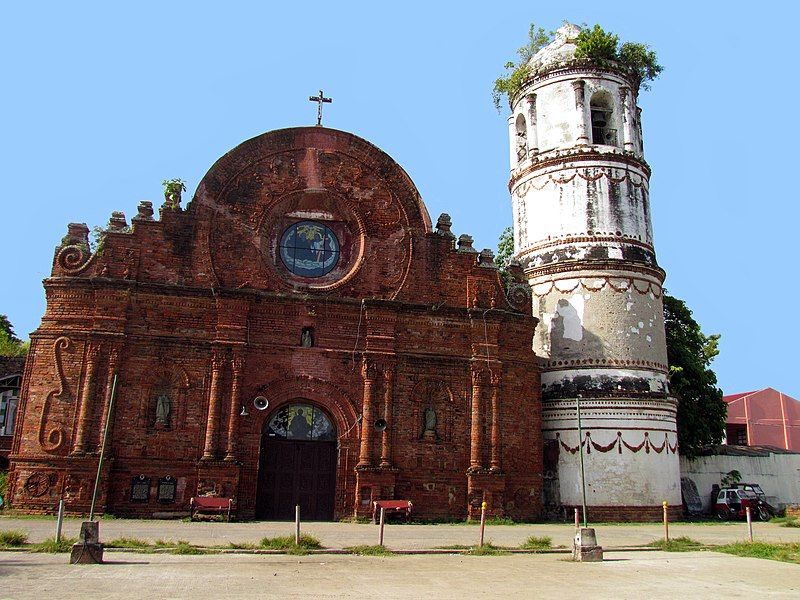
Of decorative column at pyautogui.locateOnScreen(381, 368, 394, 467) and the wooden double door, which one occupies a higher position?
decorative column at pyautogui.locateOnScreen(381, 368, 394, 467)

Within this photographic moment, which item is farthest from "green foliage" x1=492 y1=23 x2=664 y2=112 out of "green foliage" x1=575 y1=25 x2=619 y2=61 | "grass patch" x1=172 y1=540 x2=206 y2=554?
"grass patch" x1=172 y1=540 x2=206 y2=554

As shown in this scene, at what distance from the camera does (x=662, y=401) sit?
2616 centimetres

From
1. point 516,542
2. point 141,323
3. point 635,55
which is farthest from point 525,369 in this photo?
point 635,55

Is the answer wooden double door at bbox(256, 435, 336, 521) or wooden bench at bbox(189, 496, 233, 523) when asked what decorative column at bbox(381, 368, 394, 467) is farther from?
wooden bench at bbox(189, 496, 233, 523)

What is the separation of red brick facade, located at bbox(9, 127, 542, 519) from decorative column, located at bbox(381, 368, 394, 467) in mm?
62

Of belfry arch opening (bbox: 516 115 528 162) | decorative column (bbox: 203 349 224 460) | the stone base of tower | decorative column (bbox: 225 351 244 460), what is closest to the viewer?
decorative column (bbox: 203 349 224 460)

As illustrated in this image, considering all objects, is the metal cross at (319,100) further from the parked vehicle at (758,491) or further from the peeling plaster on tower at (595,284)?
the parked vehicle at (758,491)

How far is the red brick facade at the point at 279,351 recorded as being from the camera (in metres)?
20.8

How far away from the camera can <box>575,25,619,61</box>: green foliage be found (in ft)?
94.7

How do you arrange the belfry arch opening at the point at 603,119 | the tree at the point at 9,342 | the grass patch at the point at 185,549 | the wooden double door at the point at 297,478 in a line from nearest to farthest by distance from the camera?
1. the grass patch at the point at 185,549
2. the wooden double door at the point at 297,478
3. the belfry arch opening at the point at 603,119
4. the tree at the point at 9,342

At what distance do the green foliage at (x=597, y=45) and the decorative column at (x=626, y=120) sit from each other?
152 cm

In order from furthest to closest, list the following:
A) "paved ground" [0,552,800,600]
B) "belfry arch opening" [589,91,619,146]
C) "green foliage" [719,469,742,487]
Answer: "green foliage" [719,469,742,487] → "belfry arch opening" [589,91,619,146] → "paved ground" [0,552,800,600]

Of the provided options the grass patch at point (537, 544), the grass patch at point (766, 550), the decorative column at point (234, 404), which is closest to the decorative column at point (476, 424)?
the grass patch at point (537, 544)

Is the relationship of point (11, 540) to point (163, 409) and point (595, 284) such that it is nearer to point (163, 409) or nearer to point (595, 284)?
point (163, 409)
